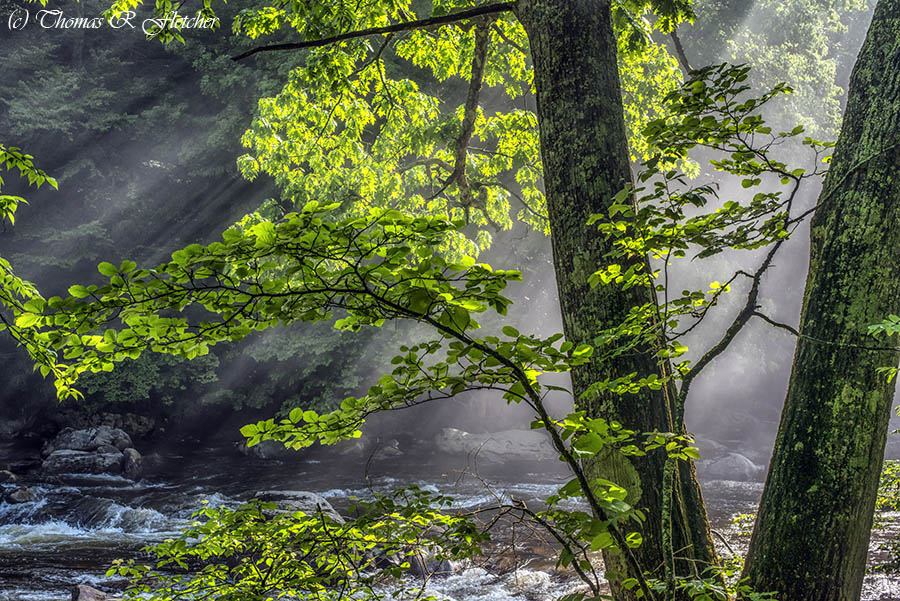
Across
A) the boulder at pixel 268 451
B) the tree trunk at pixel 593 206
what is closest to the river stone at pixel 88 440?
the boulder at pixel 268 451

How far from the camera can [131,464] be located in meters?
13.6

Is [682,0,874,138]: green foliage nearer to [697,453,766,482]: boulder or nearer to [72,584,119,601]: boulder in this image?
[697,453,766,482]: boulder

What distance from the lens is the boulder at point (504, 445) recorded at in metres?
15.6

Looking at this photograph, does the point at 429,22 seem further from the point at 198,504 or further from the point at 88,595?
the point at 198,504

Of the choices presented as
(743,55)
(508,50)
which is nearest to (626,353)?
(508,50)

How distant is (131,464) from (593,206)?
14.7 meters

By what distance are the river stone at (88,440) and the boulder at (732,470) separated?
14.6m

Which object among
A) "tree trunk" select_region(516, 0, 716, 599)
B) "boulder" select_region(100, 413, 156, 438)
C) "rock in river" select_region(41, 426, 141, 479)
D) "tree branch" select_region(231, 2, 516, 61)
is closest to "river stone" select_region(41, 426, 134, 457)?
"rock in river" select_region(41, 426, 141, 479)

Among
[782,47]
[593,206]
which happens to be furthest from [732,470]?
[782,47]

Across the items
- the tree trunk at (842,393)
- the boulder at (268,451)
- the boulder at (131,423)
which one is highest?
the tree trunk at (842,393)

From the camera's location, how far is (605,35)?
2.35 meters

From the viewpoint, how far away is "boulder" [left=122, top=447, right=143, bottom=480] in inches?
523

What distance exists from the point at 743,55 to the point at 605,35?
2272 centimetres

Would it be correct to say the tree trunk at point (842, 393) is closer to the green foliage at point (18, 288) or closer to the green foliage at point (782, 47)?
the green foliage at point (18, 288)
